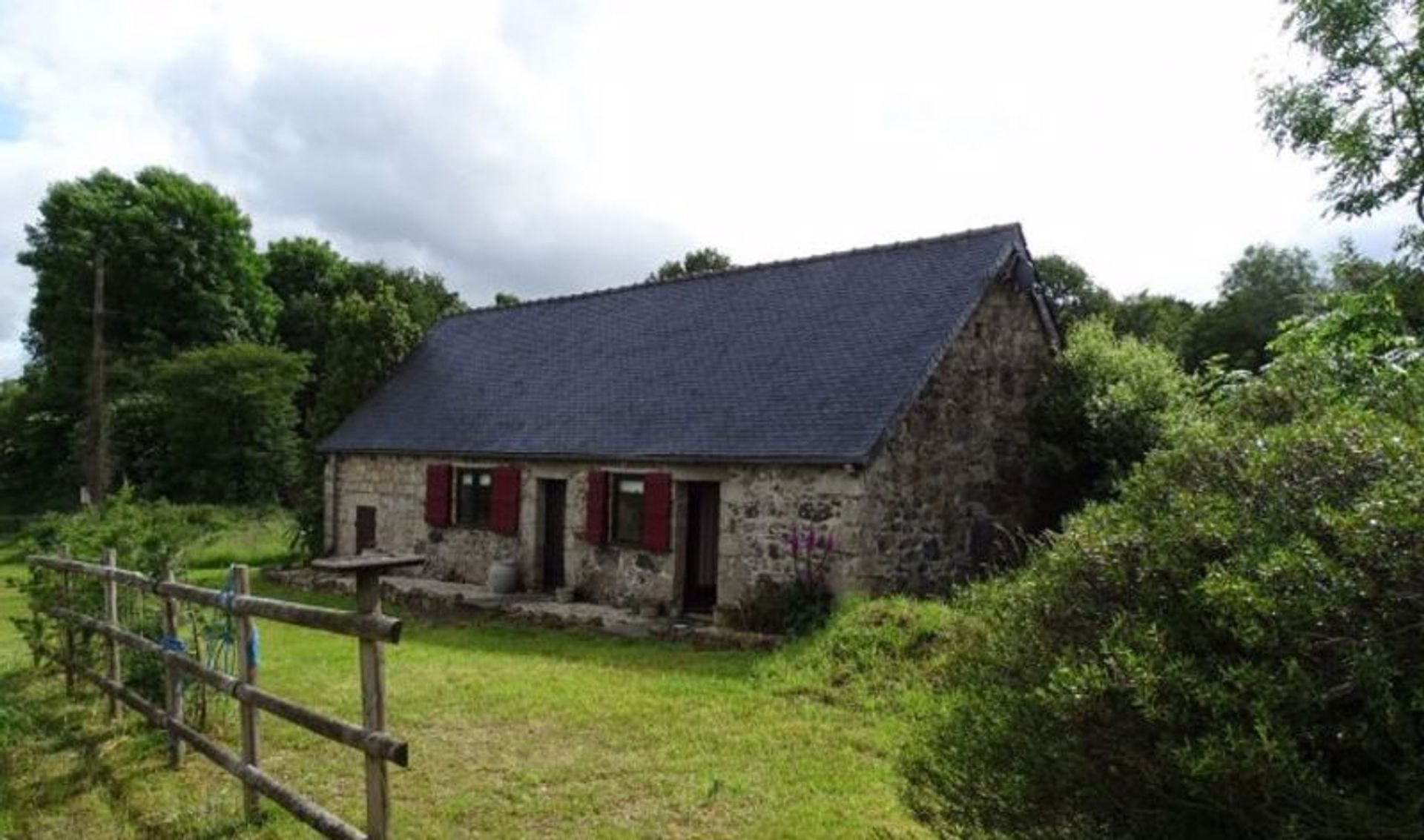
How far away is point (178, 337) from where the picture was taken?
3594 centimetres

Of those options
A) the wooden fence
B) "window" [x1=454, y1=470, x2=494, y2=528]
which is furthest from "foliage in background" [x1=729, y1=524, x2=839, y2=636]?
the wooden fence

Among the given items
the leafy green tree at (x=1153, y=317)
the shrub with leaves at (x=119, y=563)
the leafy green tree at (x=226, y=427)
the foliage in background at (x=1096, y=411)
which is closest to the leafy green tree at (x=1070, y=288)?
the leafy green tree at (x=1153, y=317)

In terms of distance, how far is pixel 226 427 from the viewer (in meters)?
30.6

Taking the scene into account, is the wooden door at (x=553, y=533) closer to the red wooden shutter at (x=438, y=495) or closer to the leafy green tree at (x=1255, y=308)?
the red wooden shutter at (x=438, y=495)

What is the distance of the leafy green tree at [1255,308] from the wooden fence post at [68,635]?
3189 centimetres

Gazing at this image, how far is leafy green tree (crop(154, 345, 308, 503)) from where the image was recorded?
30219 millimetres

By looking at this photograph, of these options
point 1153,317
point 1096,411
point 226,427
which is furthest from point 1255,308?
point 226,427

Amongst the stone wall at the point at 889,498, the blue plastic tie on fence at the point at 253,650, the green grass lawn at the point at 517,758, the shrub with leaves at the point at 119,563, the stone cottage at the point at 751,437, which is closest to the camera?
the green grass lawn at the point at 517,758

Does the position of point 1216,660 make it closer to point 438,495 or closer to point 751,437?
Answer: point 751,437

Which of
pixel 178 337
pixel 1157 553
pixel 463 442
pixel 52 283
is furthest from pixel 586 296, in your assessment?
pixel 52 283

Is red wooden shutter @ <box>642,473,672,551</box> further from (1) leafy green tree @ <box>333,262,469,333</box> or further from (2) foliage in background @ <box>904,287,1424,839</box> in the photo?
(1) leafy green tree @ <box>333,262,469,333</box>

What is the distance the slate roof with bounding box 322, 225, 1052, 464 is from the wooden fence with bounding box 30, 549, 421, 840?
6.85m

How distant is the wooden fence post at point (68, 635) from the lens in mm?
9008

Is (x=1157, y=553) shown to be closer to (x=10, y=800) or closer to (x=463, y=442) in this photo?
(x=10, y=800)
